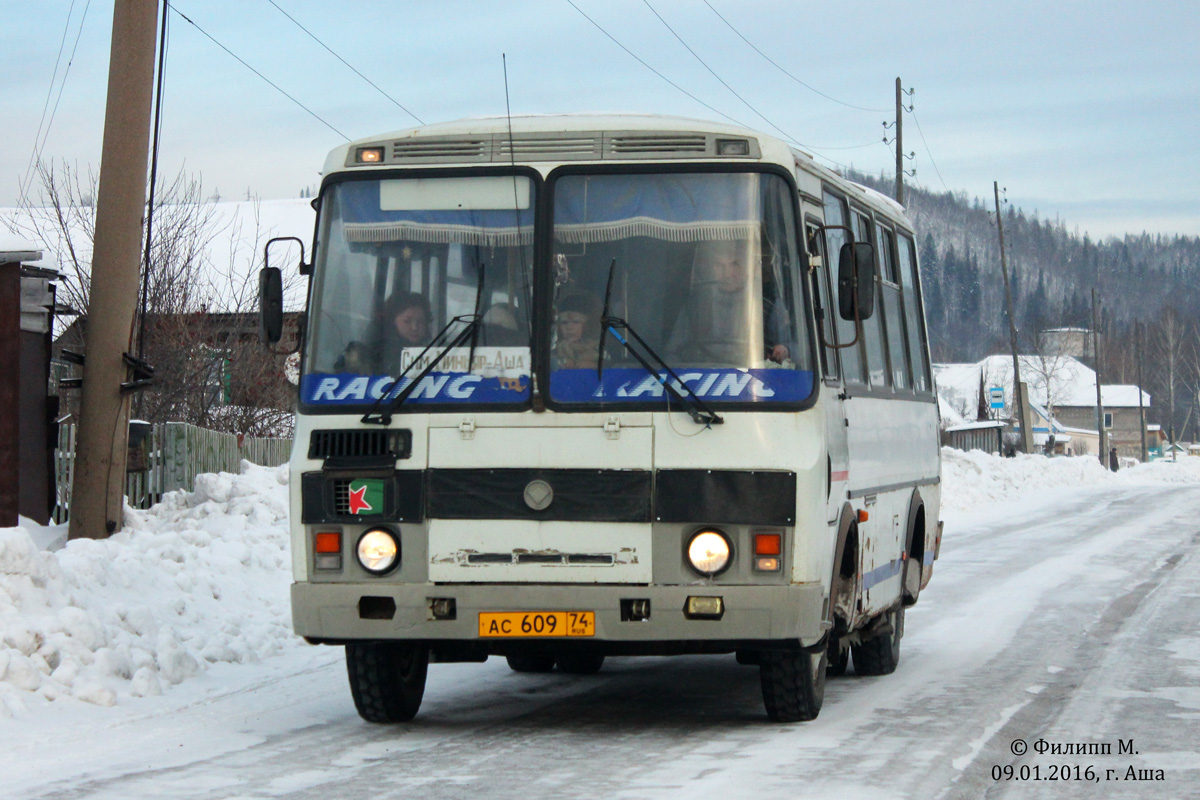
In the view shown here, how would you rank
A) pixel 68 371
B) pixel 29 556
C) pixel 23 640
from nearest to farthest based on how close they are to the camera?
1. pixel 23 640
2. pixel 29 556
3. pixel 68 371

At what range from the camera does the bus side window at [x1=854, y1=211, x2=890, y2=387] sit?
9555mm

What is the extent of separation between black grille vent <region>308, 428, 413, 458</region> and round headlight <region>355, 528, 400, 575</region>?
0.36 meters

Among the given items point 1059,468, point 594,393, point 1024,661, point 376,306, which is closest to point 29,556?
point 376,306

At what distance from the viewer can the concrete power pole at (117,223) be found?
12.3 meters

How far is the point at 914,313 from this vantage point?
39.1 feet

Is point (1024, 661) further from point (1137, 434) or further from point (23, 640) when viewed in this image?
point (1137, 434)

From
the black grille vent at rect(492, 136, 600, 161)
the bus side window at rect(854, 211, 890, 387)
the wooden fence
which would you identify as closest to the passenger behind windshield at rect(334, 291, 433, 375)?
the black grille vent at rect(492, 136, 600, 161)

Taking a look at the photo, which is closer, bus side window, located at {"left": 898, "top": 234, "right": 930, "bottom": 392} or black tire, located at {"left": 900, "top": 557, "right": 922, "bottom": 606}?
black tire, located at {"left": 900, "top": 557, "right": 922, "bottom": 606}

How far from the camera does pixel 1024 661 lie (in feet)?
36.0

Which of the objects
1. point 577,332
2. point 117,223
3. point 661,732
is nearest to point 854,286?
point 577,332

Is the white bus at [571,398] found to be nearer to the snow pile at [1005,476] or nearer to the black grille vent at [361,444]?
the black grille vent at [361,444]

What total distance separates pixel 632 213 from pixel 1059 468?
4356 cm

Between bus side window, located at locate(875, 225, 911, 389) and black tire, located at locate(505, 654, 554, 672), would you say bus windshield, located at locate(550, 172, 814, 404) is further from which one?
black tire, located at locate(505, 654, 554, 672)

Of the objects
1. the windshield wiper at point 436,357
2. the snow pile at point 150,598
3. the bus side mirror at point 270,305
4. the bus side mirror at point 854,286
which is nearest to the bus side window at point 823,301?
the bus side mirror at point 854,286
